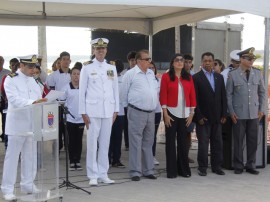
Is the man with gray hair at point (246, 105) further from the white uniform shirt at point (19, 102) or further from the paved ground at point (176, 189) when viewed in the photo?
the white uniform shirt at point (19, 102)

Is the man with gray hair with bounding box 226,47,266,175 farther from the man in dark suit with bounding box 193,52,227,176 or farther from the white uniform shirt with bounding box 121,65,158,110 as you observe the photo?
the white uniform shirt with bounding box 121,65,158,110

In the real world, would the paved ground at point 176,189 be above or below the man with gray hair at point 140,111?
below

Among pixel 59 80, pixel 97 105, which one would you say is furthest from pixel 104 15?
pixel 97 105

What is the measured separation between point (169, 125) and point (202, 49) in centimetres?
878

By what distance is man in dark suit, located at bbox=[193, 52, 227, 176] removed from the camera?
7.67m

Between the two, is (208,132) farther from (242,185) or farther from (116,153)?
(116,153)

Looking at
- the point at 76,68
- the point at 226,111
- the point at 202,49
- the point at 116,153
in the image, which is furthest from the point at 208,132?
the point at 202,49

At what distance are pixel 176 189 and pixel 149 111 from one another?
1.18 meters

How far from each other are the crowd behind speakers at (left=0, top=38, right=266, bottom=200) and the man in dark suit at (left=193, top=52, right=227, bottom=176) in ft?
0.05

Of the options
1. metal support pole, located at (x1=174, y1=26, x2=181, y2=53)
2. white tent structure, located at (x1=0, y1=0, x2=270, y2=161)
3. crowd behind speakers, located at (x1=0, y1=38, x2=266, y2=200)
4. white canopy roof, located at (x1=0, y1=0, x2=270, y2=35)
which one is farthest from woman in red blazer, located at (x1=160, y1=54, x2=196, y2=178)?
metal support pole, located at (x1=174, y1=26, x2=181, y2=53)

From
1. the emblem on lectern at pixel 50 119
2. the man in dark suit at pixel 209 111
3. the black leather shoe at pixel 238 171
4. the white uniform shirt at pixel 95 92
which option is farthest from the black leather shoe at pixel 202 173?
the emblem on lectern at pixel 50 119

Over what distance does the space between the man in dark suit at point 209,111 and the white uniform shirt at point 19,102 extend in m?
2.77

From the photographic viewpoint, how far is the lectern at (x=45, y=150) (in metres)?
5.59

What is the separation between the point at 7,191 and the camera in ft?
19.6
